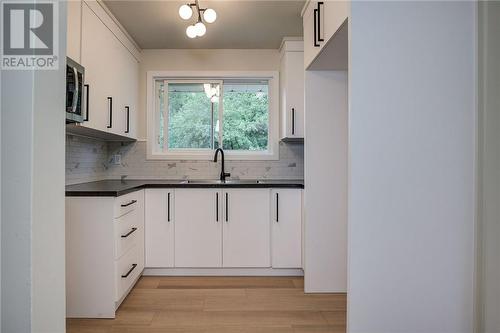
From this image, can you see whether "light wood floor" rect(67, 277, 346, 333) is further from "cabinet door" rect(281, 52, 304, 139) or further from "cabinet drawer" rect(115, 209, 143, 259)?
"cabinet door" rect(281, 52, 304, 139)

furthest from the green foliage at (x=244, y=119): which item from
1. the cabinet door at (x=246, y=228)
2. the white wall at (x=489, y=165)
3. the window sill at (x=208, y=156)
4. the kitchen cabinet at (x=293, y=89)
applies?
the white wall at (x=489, y=165)

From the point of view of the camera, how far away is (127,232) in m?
2.45

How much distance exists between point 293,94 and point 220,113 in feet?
2.84

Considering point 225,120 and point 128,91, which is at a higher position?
point 128,91

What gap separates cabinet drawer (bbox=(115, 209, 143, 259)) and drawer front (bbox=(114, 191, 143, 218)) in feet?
0.12

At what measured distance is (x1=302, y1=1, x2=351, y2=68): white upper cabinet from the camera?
1.64m

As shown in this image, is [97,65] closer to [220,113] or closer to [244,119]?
[220,113]

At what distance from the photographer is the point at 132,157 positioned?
3.51 meters

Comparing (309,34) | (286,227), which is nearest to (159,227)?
(286,227)

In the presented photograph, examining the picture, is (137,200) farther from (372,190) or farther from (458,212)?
(458,212)

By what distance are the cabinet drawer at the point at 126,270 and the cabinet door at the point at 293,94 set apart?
1.73 metres

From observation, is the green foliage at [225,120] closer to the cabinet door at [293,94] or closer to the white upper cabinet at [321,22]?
the cabinet door at [293,94]

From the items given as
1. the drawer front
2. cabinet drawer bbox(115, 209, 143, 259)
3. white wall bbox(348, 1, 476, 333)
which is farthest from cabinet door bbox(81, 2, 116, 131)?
white wall bbox(348, 1, 476, 333)

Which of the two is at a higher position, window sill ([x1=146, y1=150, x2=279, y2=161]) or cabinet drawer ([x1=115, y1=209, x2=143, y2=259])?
window sill ([x1=146, y1=150, x2=279, y2=161])
